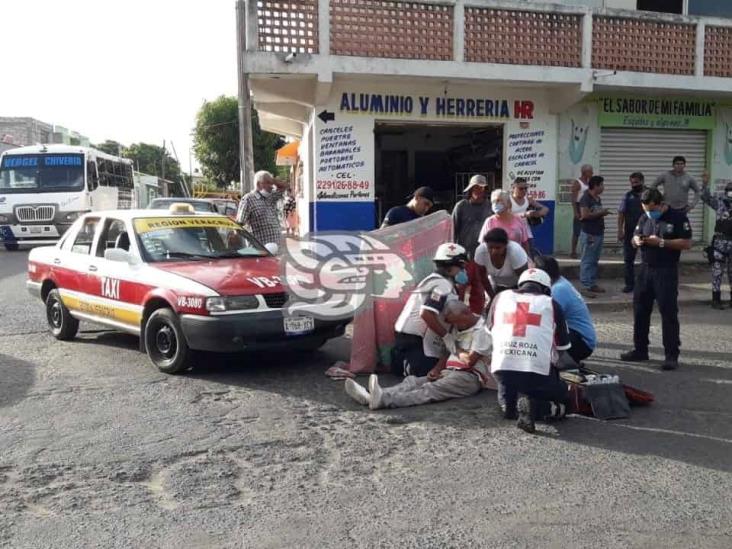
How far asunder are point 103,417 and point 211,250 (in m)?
2.52

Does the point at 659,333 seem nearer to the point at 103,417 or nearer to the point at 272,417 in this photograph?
the point at 272,417

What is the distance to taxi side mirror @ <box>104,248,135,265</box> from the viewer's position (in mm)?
6816

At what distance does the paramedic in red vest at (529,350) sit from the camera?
4797 millimetres

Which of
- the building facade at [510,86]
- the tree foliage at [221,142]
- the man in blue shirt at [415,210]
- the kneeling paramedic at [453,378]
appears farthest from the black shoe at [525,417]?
the tree foliage at [221,142]

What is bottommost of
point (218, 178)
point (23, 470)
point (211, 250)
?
point (23, 470)

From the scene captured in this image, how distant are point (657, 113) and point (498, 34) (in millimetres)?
4161

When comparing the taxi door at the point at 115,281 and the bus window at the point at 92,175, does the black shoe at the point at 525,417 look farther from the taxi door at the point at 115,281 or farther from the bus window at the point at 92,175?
the bus window at the point at 92,175

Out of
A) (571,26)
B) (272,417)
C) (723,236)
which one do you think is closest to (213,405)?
(272,417)

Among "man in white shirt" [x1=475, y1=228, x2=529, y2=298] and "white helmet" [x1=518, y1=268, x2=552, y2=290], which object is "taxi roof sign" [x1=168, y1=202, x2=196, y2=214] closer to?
"man in white shirt" [x1=475, y1=228, x2=529, y2=298]

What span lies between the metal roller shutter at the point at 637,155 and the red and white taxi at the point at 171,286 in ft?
31.0

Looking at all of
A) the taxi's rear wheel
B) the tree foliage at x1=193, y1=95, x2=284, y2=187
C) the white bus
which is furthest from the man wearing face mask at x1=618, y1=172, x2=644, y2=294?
the tree foliage at x1=193, y1=95, x2=284, y2=187

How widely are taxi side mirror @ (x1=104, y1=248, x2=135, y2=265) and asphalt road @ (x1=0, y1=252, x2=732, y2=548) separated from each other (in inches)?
44.1

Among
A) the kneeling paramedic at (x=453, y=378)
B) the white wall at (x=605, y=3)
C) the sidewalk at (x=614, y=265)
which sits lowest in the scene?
the kneeling paramedic at (x=453, y=378)

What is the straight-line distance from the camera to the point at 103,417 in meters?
5.24
